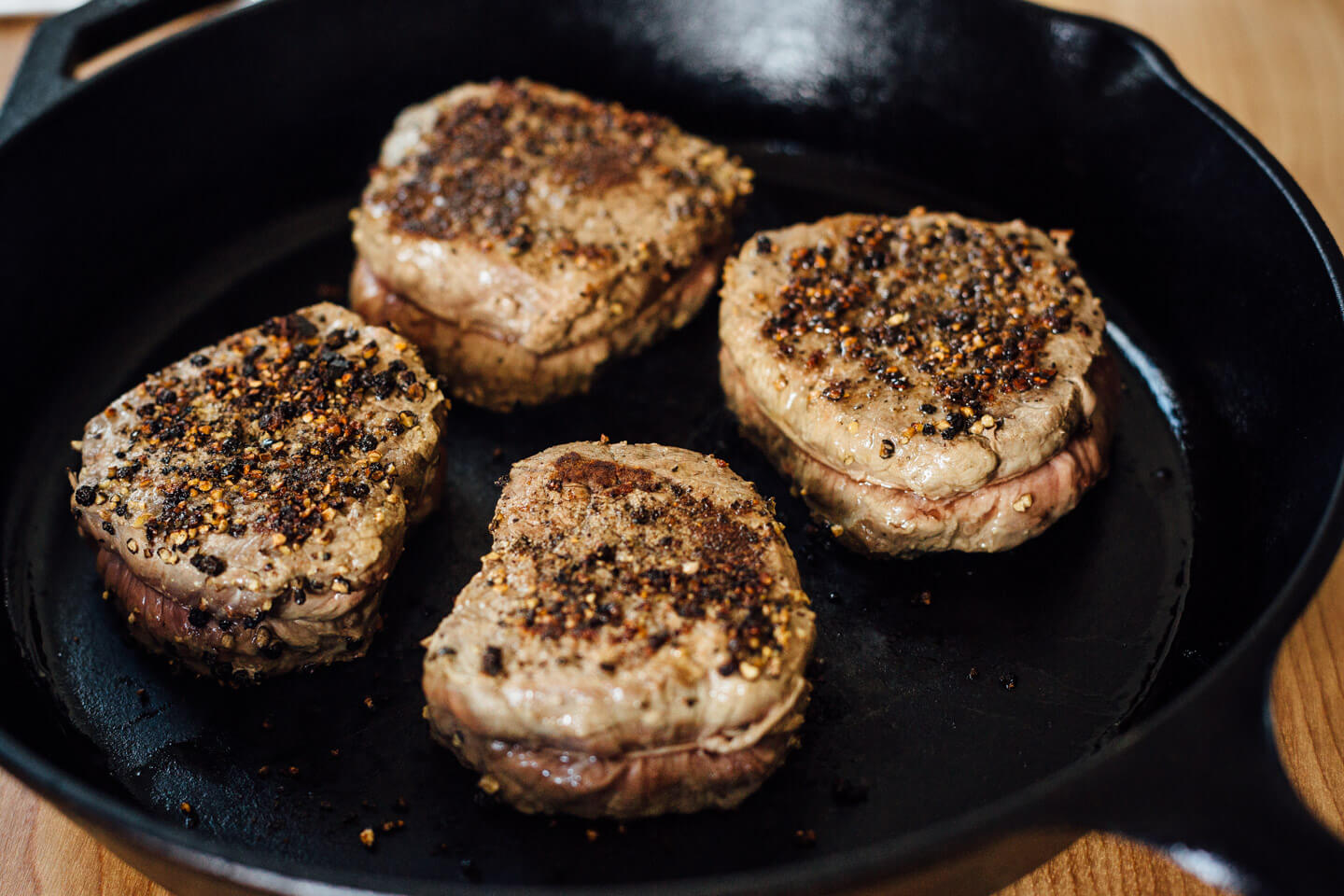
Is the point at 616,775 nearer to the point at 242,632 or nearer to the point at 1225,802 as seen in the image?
the point at 242,632

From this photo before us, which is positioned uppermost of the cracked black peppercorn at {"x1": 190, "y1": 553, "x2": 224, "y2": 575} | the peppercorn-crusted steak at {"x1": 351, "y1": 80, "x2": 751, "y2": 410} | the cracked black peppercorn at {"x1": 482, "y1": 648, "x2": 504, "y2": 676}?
the peppercorn-crusted steak at {"x1": 351, "y1": 80, "x2": 751, "y2": 410}

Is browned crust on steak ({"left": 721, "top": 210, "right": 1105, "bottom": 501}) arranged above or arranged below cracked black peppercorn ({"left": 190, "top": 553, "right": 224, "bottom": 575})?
above

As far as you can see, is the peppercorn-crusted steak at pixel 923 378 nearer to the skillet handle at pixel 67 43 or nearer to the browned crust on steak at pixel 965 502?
the browned crust on steak at pixel 965 502

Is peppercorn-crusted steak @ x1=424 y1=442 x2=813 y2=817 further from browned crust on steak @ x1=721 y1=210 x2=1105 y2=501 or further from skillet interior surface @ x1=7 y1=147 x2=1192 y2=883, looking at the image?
browned crust on steak @ x1=721 y1=210 x2=1105 y2=501

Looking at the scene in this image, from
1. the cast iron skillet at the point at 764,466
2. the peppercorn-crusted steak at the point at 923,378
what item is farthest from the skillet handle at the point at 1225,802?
the peppercorn-crusted steak at the point at 923,378

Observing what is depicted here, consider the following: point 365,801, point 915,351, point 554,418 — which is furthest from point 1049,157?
point 365,801

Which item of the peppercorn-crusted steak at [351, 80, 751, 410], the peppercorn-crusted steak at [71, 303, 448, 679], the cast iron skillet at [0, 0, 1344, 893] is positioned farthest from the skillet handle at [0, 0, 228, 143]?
the peppercorn-crusted steak at [71, 303, 448, 679]
